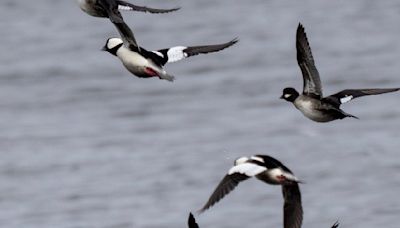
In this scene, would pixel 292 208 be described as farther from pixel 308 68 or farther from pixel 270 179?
pixel 308 68

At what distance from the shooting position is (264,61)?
23672 mm

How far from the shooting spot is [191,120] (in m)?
20.9

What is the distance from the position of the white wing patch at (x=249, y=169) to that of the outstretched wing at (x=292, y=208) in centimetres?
26

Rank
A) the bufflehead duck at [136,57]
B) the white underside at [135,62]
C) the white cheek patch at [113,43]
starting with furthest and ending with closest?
the white cheek patch at [113,43], the white underside at [135,62], the bufflehead duck at [136,57]

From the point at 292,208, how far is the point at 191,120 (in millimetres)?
10324

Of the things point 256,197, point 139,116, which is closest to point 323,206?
point 256,197

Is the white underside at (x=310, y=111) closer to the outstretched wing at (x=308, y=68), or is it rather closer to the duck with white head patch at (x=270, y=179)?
the outstretched wing at (x=308, y=68)

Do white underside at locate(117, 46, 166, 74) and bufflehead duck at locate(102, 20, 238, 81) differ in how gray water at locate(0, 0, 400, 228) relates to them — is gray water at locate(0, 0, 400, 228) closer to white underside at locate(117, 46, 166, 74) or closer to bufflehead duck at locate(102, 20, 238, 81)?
bufflehead duck at locate(102, 20, 238, 81)

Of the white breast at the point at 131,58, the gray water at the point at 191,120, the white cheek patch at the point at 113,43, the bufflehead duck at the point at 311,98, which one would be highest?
the white breast at the point at 131,58

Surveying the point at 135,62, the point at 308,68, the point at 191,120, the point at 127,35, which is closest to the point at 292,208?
the point at 308,68

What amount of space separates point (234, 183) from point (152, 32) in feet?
51.0

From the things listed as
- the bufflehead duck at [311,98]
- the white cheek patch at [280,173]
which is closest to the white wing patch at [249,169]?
the white cheek patch at [280,173]

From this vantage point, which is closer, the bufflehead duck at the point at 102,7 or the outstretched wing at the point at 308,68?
the bufflehead duck at the point at 102,7

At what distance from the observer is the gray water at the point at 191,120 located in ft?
57.2
